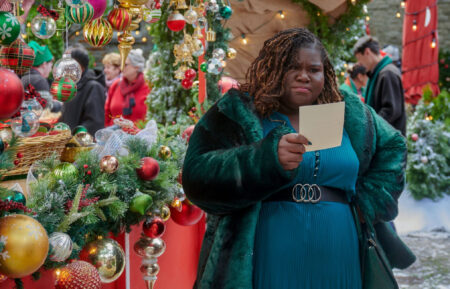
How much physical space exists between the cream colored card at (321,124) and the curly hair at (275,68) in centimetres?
32

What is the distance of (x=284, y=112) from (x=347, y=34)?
18.7 feet

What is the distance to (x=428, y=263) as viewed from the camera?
17.9 ft

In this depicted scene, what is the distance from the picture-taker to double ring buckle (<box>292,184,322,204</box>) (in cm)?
201

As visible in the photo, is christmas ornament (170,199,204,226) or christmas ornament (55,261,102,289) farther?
christmas ornament (170,199,204,226)

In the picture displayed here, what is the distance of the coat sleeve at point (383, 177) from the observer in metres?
2.18

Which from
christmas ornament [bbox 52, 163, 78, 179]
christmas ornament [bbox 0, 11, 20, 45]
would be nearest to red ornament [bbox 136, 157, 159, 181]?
christmas ornament [bbox 52, 163, 78, 179]

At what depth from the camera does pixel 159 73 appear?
5.41 meters

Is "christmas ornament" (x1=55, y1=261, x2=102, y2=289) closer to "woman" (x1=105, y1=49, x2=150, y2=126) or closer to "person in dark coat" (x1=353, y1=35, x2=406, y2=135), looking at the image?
"person in dark coat" (x1=353, y1=35, x2=406, y2=135)

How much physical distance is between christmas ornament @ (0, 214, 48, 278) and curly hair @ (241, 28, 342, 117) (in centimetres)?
91

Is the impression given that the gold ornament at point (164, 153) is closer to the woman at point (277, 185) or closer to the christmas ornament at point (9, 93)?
the woman at point (277, 185)

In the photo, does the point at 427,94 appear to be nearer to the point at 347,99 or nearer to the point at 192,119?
the point at 192,119

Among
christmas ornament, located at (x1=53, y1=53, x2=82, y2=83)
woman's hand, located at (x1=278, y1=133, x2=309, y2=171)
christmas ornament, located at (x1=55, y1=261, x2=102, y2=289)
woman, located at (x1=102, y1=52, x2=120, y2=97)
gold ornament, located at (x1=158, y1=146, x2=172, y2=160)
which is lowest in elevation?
christmas ornament, located at (x1=55, y1=261, x2=102, y2=289)

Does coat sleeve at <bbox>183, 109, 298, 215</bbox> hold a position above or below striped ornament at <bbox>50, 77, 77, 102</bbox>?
below

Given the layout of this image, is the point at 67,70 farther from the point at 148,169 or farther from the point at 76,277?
the point at 76,277
